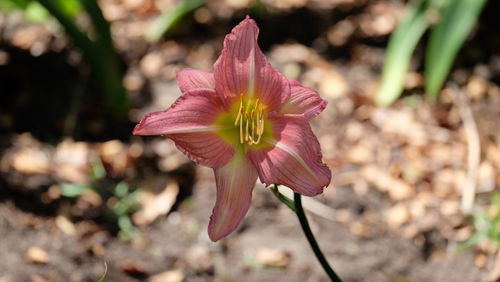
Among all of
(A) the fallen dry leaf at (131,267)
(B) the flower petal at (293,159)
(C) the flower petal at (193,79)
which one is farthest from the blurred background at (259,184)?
(C) the flower petal at (193,79)

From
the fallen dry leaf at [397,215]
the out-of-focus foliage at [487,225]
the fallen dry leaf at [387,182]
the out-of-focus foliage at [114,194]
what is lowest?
the out-of-focus foliage at [487,225]

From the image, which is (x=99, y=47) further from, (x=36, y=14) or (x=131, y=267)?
(x=131, y=267)

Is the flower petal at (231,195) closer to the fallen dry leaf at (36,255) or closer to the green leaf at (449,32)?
the fallen dry leaf at (36,255)

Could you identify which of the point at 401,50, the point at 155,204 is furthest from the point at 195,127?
the point at 401,50

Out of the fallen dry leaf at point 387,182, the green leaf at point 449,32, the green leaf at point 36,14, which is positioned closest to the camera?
the fallen dry leaf at point 387,182

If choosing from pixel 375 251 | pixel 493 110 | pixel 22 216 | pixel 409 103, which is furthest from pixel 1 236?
pixel 493 110

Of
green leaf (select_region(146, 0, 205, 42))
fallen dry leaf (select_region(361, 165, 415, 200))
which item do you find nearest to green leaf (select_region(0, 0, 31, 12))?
green leaf (select_region(146, 0, 205, 42))

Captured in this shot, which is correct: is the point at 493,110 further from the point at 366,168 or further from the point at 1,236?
the point at 1,236
